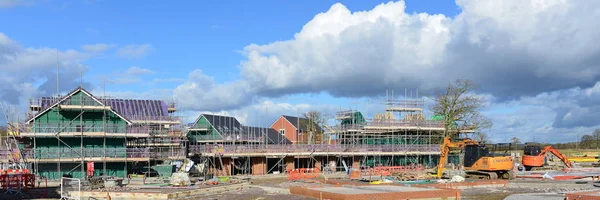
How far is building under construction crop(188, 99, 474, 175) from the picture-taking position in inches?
1992

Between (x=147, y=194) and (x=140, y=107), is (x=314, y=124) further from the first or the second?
(x=147, y=194)

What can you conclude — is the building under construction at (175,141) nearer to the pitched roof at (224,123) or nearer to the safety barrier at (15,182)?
the pitched roof at (224,123)

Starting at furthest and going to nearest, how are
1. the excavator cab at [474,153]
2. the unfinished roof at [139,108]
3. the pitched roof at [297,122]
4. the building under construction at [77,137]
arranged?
the pitched roof at [297,122] → the unfinished roof at [139,108] → the building under construction at [77,137] → the excavator cab at [474,153]

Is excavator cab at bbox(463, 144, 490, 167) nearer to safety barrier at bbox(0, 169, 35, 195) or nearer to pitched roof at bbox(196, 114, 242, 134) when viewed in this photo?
safety barrier at bbox(0, 169, 35, 195)

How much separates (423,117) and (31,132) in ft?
127

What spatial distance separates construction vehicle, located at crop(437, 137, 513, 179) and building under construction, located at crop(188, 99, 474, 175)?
46.1ft

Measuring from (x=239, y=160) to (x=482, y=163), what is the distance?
2123 cm

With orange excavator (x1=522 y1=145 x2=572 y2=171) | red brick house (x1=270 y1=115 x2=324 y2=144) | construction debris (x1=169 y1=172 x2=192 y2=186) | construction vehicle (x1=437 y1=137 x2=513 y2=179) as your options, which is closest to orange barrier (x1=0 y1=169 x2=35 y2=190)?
construction debris (x1=169 y1=172 x2=192 y2=186)

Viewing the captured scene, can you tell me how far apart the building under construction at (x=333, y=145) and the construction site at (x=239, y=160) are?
0.36ft

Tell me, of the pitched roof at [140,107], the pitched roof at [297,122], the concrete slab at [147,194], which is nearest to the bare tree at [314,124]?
the pitched roof at [297,122]

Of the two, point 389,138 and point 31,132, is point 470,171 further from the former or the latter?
point 31,132

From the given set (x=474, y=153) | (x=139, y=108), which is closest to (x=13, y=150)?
(x=139, y=108)

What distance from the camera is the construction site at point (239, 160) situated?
1188 inches

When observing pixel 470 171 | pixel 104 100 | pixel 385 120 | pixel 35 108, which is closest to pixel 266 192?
pixel 470 171
